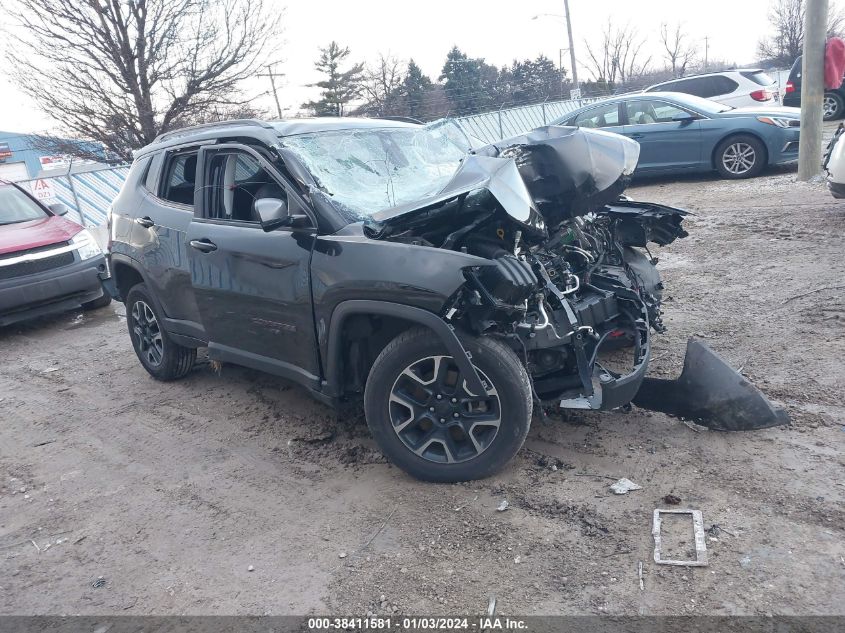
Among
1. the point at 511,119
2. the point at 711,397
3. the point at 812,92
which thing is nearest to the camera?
the point at 711,397

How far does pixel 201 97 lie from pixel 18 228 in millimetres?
8526

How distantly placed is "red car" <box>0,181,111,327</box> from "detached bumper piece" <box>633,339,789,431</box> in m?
6.12

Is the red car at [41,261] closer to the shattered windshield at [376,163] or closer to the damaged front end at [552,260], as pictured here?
the shattered windshield at [376,163]

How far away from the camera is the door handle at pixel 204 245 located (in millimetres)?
4766

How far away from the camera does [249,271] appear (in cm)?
452

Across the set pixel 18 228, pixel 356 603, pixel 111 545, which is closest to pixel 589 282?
pixel 356 603

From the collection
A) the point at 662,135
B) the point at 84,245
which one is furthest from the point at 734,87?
the point at 84,245

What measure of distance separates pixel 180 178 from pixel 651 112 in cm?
926

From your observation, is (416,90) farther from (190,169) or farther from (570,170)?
(570,170)

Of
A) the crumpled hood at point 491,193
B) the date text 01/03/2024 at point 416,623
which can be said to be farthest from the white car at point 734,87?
the date text 01/03/2024 at point 416,623

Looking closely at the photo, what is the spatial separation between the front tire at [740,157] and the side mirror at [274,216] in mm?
9604

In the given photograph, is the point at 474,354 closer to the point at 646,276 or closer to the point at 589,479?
the point at 589,479

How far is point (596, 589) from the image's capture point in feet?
9.71

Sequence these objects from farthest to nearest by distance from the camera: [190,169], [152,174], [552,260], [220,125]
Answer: [152,174] < [190,169] < [220,125] < [552,260]
